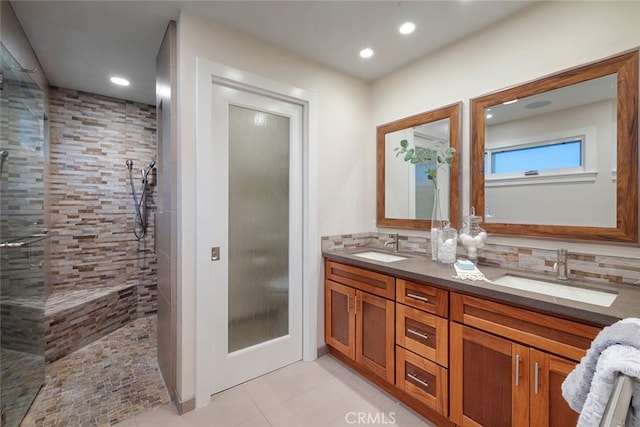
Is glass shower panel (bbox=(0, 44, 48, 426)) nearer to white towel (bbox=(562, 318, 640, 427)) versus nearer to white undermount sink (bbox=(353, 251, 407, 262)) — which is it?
white undermount sink (bbox=(353, 251, 407, 262))

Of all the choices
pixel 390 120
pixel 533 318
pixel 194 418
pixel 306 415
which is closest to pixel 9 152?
pixel 194 418

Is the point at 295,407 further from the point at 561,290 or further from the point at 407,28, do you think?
the point at 407,28

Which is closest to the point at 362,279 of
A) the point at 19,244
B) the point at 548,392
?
→ the point at 548,392

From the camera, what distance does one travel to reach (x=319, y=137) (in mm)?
2479

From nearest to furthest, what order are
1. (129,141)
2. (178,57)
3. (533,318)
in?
(533,318) < (178,57) < (129,141)

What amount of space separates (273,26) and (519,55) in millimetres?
1683

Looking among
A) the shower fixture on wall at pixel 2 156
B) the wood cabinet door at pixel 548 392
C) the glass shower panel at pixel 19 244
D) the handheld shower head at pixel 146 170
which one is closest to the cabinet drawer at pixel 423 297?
the wood cabinet door at pixel 548 392

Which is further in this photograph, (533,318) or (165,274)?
(165,274)

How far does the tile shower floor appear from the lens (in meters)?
1.76

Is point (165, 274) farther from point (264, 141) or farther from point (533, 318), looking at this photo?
point (533, 318)

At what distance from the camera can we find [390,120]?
105 inches

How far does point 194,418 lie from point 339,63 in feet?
9.56

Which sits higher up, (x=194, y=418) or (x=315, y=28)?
(x=315, y=28)

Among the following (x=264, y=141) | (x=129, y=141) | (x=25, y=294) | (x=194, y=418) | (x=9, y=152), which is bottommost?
(x=194, y=418)
